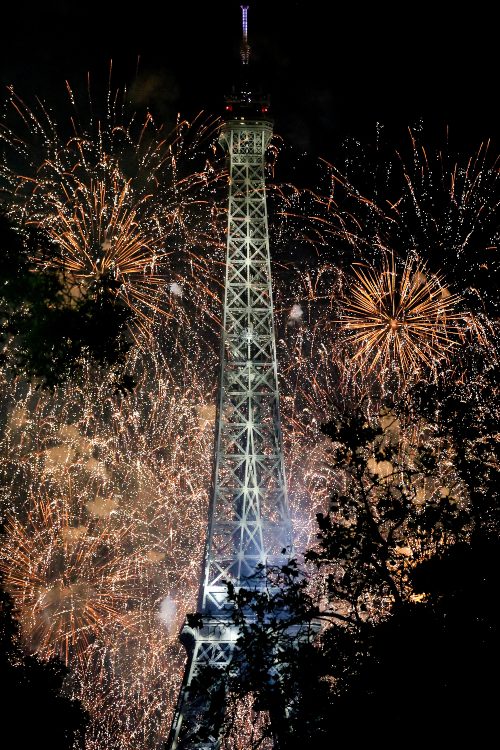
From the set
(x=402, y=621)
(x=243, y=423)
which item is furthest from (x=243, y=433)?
(x=402, y=621)

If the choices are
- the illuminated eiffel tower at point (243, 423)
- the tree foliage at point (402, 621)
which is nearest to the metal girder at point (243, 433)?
the illuminated eiffel tower at point (243, 423)

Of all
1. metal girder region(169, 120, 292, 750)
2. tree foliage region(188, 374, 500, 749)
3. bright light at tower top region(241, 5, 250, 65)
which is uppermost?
bright light at tower top region(241, 5, 250, 65)

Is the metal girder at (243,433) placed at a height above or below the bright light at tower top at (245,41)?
below

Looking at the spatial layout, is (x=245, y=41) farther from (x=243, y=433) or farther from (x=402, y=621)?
(x=402, y=621)

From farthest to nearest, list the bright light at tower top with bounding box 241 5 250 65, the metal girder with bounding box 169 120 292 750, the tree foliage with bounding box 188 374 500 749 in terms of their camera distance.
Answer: the bright light at tower top with bounding box 241 5 250 65, the metal girder with bounding box 169 120 292 750, the tree foliage with bounding box 188 374 500 749

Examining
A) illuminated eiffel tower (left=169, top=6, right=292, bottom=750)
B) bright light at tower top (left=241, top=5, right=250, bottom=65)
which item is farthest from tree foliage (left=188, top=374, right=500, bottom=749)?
bright light at tower top (left=241, top=5, right=250, bottom=65)

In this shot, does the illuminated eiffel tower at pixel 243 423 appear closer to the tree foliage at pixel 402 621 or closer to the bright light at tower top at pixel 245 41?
the bright light at tower top at pixel 245 41

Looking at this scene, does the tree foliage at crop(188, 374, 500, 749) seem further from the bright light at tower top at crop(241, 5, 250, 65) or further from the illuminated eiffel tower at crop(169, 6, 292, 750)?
the bright light at tower top at crop(241, 5, 250, 65)

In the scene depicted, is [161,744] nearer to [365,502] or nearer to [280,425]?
[280,425]

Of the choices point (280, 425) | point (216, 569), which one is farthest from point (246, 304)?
point (216, 569)
